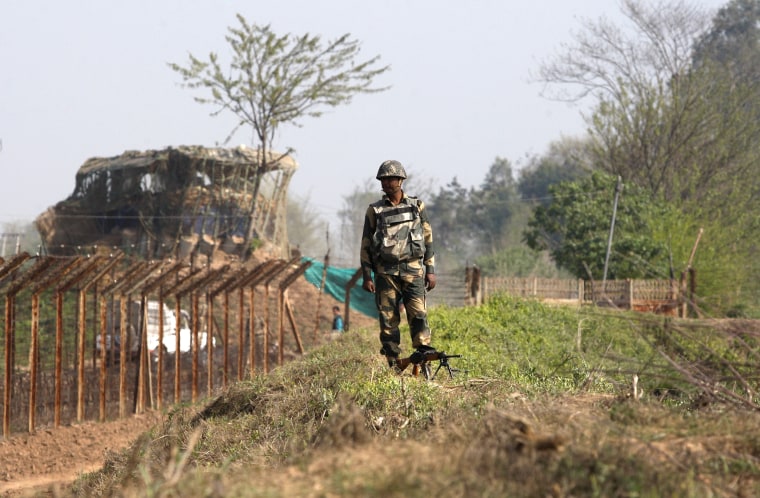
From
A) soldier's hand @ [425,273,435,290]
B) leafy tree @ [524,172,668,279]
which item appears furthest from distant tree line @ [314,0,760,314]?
soldier's hand @ [425,273,435,290]

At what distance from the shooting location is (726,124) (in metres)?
42.0

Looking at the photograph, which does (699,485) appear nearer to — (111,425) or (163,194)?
(111,425)

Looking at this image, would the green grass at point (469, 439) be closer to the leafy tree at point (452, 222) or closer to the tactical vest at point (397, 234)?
the tactical vest at point (397, 234)

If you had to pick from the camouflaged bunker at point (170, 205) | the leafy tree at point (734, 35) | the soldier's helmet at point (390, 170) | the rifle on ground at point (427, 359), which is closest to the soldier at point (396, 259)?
Answer: the soldier's helmet at point (390, 170)

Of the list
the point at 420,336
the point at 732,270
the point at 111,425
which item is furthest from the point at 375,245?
the point at 732,270

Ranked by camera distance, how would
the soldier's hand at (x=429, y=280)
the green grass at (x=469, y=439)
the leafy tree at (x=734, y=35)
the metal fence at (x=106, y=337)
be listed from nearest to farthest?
the green grass at (x=469, y=439)
the soldier's hand at (x=429, y=280)
the metal fence at (x=106, y=337)
the leafy tree at (x=734, y=35)

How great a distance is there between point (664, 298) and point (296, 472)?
25738 mm

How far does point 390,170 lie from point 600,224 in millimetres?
27814

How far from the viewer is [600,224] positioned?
3531 cm

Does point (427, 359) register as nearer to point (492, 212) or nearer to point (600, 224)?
point (600, 224)

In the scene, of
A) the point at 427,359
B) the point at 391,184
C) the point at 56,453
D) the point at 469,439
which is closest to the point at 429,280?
the point at 427,359

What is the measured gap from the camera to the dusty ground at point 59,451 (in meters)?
10.8

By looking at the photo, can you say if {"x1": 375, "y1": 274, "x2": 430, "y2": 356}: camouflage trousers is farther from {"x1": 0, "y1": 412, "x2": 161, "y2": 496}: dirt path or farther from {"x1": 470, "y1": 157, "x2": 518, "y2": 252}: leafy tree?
{"x1": 470, "y1": 157, "x2": 518, "y2": 252}: leafy tree

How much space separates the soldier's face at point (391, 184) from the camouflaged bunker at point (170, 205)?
21.9m
